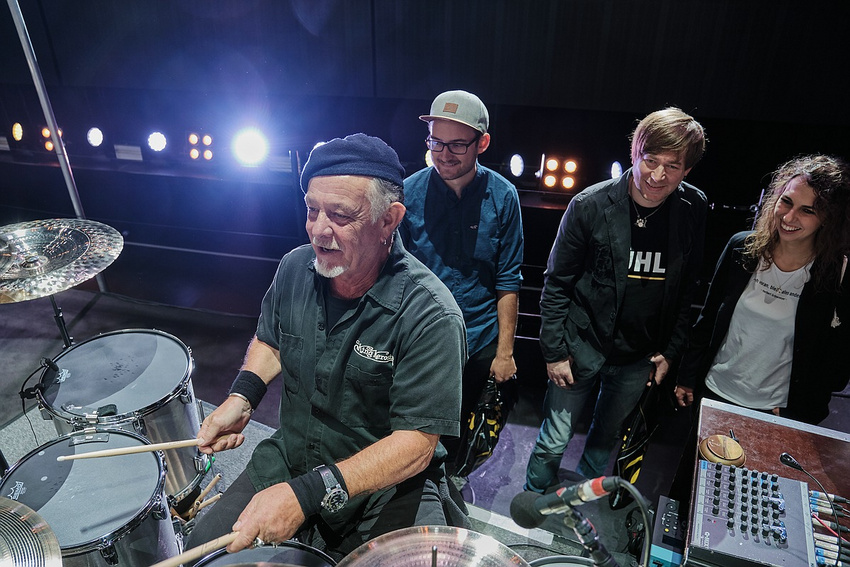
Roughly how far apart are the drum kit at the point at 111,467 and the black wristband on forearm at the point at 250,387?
0.21 metres

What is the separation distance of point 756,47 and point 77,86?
16.3 feet

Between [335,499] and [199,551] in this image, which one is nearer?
[199,551]

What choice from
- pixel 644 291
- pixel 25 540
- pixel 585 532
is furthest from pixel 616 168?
pixel 25 540

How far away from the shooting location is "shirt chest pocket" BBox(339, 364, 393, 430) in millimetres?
1545

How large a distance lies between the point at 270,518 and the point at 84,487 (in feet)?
2.80

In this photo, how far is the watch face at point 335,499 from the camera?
4.39 ft

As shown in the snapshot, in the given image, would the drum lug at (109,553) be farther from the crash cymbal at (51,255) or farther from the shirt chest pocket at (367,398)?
the crash cymbal at (51,255)

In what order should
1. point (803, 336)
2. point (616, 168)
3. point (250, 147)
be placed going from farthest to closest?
1. point (250, 147)
2. point (616, 168)
3. point (803, 336)

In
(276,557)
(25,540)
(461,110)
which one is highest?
(461,110)

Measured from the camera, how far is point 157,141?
4.46m

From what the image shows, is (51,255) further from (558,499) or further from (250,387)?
(558,499)

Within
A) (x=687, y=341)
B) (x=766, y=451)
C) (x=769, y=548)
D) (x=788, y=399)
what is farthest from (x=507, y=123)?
(x=769, y=548)

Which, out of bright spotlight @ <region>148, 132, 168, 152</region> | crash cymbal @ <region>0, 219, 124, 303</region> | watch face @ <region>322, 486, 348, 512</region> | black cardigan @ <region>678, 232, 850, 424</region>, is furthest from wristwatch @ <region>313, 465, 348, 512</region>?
bright spotlight @ <region>148, 132, 168, 152</region>

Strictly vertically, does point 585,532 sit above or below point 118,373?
above
